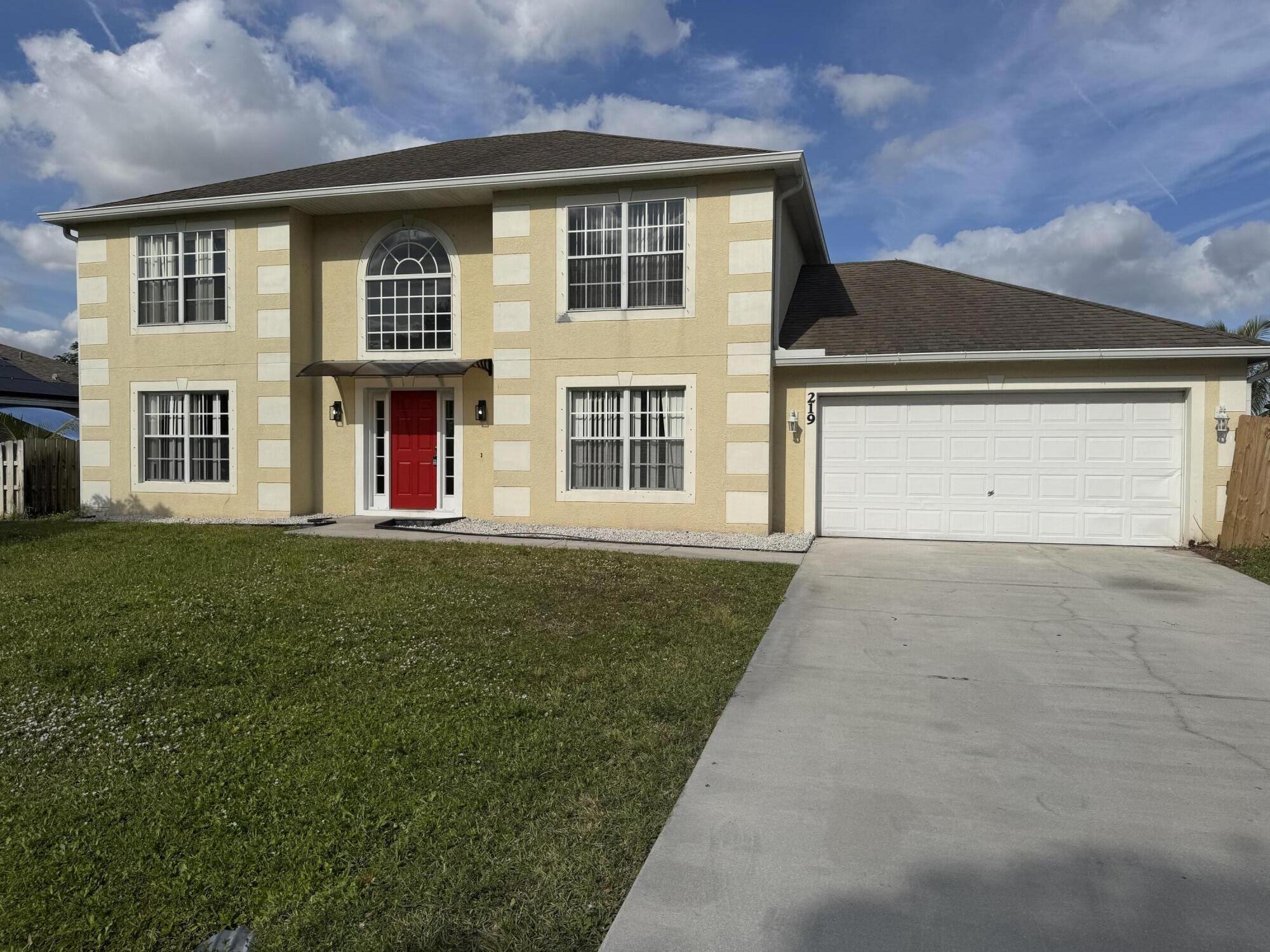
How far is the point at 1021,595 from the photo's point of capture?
7.71 meters

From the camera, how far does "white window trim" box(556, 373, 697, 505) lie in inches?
456

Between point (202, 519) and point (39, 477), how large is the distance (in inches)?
137

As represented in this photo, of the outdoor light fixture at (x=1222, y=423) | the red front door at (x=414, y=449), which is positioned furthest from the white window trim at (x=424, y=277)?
the outdoor light fixture at (x=1222, y=423)

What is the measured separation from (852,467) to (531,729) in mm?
8660

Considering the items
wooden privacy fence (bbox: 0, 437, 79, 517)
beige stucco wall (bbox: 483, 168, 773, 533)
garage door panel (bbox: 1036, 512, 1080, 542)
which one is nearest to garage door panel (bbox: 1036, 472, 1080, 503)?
garage door panel (bbox: 1036, 512, 1080, 542)

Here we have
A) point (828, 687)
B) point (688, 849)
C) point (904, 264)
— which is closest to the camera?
point (688, 849)

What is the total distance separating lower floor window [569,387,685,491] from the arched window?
2.75 m

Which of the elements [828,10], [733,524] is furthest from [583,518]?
[828,10]

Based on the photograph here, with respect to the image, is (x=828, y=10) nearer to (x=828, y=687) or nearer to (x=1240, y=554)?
(x=1240, y=554)

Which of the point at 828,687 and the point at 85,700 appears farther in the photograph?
the point at 828,687

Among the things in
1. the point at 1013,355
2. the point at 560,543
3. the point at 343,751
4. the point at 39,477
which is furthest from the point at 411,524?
the point at 1013,355

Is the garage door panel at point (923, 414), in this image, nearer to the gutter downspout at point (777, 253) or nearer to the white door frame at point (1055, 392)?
the white door frame at point (1055, 392)

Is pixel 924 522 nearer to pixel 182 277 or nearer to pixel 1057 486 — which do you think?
pixel 1057 486

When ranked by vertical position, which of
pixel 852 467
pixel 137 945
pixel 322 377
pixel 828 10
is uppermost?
pixel 828 10
